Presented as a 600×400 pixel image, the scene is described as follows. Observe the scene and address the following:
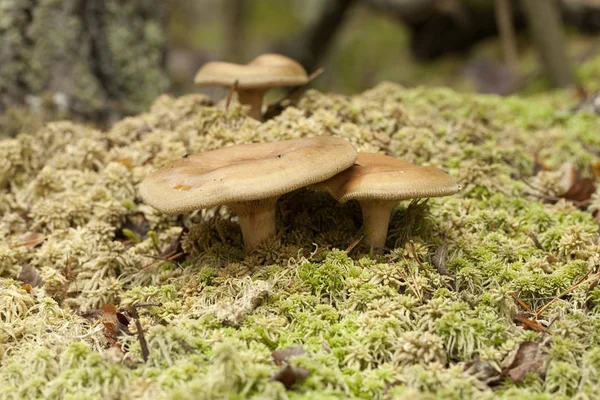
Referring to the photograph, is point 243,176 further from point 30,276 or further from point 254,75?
point 30,276

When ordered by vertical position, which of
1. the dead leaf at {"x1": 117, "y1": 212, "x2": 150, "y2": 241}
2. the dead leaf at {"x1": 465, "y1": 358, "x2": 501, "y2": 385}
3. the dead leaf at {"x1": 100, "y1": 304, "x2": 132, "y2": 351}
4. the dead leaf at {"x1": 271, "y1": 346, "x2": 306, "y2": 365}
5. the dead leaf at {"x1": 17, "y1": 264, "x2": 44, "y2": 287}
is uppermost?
the dead leaf at {"x1": 465, "y1": 358, "x2": 501, "y2": 385}

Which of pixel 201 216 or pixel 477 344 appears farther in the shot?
pixel 201 216

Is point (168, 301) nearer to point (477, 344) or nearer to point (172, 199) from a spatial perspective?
point (172, 199)

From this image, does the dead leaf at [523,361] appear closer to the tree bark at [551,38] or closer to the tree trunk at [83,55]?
the tree trunk at [83,55]

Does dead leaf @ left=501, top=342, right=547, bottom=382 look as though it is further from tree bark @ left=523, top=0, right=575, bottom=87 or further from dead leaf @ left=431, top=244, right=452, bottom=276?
tree bark @ left=523, top=0, right=575, bottom=87

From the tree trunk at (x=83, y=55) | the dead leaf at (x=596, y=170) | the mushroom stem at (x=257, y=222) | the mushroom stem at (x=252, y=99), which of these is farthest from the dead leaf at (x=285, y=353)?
the tree trunk at (x=83, y=55)

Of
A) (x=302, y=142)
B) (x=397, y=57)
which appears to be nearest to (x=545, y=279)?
(x=302, y=142)

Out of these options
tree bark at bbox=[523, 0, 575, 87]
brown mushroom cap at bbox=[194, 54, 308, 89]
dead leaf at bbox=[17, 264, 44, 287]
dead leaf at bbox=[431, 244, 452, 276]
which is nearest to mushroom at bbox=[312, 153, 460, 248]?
dead leaf at bbox=[431, 244, 452, 276]
